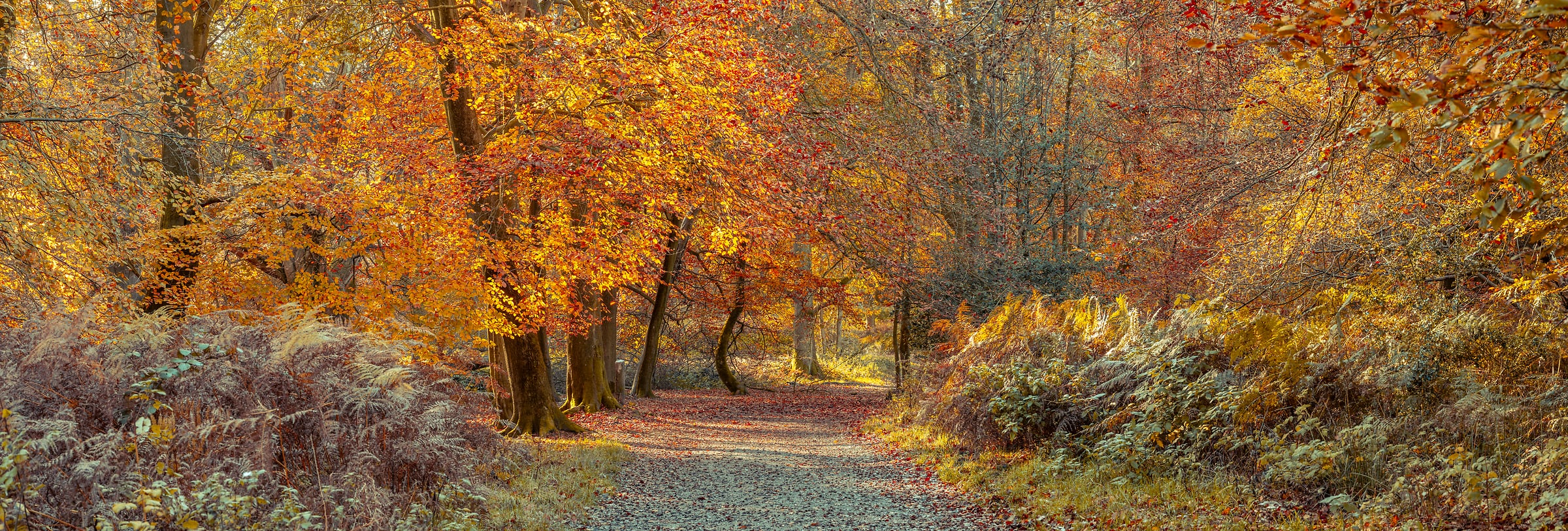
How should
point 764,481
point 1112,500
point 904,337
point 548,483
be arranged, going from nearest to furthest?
point 1112,500, point 548,483, point 764,481, point 904,337

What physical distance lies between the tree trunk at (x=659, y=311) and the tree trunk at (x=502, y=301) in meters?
4.93

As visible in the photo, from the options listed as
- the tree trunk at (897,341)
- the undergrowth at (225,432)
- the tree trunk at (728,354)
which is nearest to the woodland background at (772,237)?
the undergrowth at (225,432)

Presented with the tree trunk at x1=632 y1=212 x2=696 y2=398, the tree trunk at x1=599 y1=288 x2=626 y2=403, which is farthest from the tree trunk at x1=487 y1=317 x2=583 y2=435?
the tree trunk at x1=599 y1=288 x2=626 y2=403

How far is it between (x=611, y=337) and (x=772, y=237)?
1041 centimetres

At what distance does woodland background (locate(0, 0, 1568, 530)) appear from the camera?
529 centimetres

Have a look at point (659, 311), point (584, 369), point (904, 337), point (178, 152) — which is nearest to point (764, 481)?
point (178, 152)

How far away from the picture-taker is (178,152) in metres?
11.6

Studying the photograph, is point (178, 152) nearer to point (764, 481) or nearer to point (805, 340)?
point (764, 481)

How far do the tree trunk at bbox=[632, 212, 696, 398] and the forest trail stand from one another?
2.57 metres

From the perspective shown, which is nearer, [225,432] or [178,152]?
[225,432]

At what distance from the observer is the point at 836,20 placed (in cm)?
1611

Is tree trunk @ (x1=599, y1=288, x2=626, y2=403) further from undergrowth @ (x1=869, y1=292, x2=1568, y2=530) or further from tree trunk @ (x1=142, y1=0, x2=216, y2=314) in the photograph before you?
undergrowth @ (x1=869, y1=292, x2=1568, y2=530)

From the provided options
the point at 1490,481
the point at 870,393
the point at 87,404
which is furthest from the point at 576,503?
the point at 870,393

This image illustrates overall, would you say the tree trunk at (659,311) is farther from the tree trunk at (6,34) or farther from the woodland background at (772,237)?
the tree trunk at (6,34)
